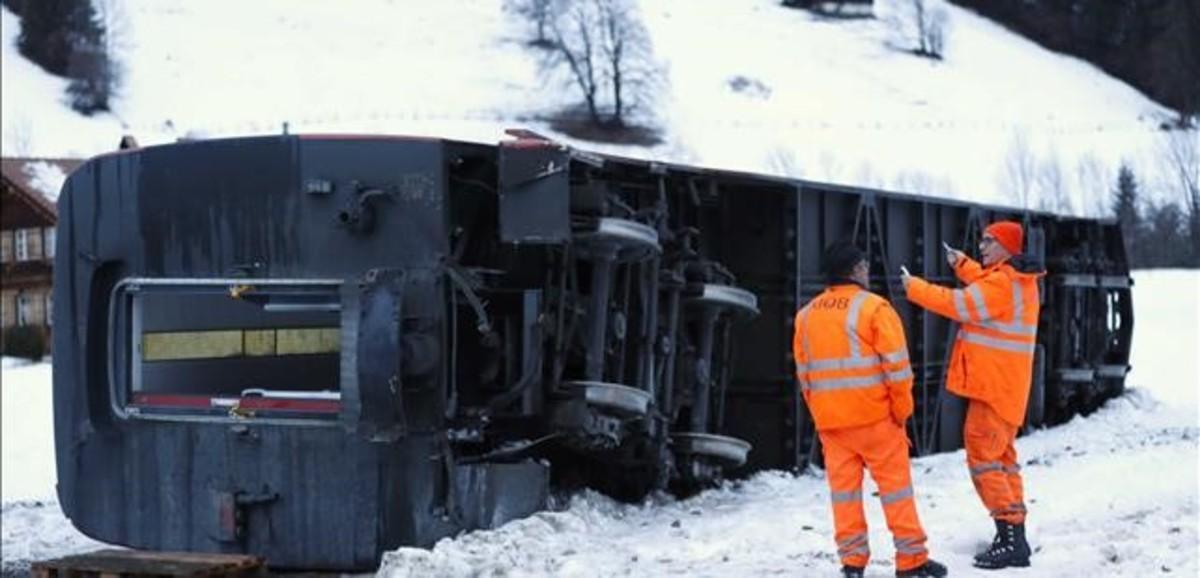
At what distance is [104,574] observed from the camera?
6.81 metres

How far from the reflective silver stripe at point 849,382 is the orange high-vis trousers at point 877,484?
6.4 inches

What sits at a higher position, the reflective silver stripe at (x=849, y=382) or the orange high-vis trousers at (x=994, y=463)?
the reflective silver stripe at (x=849, y=382)

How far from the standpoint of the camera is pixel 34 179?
29.3 m

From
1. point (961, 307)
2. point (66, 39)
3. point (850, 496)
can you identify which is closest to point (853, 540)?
point (850, 496)

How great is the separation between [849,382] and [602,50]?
2811 millimetres

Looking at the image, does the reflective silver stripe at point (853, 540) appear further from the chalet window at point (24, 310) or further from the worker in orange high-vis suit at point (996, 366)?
the chalet window at point (24, 310)

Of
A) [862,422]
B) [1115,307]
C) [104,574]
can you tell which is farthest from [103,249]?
[1115,307]

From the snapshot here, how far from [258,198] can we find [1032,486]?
14.9 feet

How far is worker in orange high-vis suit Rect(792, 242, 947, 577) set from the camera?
6133 millimetres

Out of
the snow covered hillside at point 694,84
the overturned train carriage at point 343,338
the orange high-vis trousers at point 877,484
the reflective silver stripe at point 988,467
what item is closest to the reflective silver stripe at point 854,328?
the orange high-vis trousers at point 877,484

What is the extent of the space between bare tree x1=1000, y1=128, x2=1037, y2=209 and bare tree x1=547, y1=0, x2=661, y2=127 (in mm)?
2391

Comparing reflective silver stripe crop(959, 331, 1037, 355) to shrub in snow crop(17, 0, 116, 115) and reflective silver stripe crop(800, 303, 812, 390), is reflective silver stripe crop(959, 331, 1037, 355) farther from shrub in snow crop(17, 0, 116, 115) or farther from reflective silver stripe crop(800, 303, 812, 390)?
shrub in snow crop(17, 0, 116, 115)

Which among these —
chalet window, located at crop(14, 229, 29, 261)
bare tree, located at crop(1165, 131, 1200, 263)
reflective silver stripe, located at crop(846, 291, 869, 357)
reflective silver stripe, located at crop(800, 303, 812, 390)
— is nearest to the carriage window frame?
reflective silver stripe, located at crop(800, 303, 812, 390)

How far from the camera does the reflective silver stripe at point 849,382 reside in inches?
241
